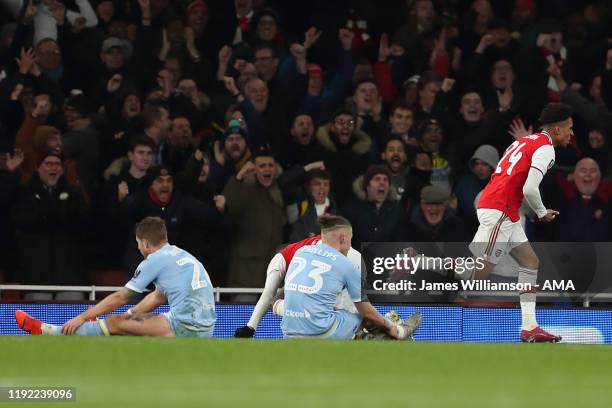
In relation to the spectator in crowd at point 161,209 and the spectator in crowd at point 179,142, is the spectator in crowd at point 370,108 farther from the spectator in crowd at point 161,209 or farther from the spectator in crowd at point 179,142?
the spectator in crowd at point 161,209

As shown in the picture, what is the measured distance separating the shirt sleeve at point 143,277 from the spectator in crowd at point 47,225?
2.97 meters

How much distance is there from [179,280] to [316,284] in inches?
44.4

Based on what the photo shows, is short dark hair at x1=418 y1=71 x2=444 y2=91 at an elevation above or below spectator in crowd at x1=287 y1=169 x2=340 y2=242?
above

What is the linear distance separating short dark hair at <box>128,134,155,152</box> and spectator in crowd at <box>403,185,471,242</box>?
273cm

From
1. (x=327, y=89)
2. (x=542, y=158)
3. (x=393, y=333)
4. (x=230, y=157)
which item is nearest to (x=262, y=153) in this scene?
(x=230, y=157)

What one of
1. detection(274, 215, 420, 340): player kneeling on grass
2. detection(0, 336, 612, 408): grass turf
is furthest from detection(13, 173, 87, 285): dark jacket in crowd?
detection(0, 336, 612, 408): grass turf

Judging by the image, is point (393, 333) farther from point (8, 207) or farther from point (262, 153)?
point (8, 207)

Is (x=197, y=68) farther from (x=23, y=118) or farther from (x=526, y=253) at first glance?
(x=526, y=253)

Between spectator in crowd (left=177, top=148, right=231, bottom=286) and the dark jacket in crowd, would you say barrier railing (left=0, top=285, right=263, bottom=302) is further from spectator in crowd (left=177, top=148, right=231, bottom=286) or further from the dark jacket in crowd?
spectator in crowd (left=177, top=148, right=231, bottom=286)

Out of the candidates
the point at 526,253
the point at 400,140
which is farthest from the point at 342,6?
the point at 526,253

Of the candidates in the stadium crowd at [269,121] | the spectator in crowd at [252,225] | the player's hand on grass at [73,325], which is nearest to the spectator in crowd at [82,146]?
the stadium crowd at [269,121]

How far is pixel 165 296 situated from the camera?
11.8 metres

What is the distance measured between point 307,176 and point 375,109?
1.86 meters

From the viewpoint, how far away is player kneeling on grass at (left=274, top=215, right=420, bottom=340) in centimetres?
1132
